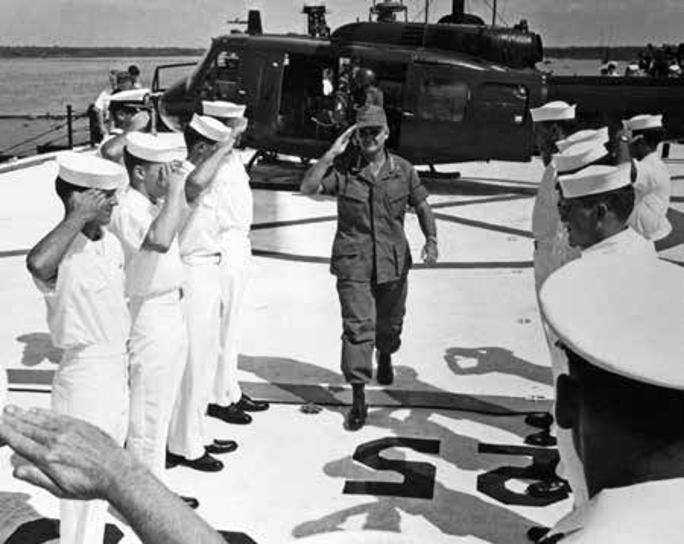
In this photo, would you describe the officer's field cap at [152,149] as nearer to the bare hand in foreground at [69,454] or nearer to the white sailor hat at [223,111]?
the white sailor hat at [223,111]

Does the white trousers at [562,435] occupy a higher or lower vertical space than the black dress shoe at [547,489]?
higher

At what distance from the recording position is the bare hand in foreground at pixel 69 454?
126cm

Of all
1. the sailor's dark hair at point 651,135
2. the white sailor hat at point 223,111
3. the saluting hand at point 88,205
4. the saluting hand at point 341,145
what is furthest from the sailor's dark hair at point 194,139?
the sailor's dark hair at point 651,135

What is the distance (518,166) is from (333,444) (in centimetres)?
1279

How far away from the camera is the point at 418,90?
43.8 ft

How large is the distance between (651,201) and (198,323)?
2.85 meters

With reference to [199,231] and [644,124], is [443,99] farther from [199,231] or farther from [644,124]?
[199,231]

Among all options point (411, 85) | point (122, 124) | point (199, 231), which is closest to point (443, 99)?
point (411, 85)

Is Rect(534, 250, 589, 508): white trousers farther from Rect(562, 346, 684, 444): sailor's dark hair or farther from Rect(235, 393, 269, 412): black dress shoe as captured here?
Rect(235, 393, 269, 412): black dress shoe

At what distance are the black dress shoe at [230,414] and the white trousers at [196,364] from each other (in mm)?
477

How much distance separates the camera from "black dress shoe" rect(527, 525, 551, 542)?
4266mm

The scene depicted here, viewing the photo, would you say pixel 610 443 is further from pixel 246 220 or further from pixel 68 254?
pixel 246 220

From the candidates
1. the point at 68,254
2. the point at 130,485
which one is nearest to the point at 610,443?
the point at 130,485

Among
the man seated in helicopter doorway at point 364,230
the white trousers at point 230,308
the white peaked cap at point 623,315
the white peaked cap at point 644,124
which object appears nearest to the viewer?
the white peaked cap at point 623,315
